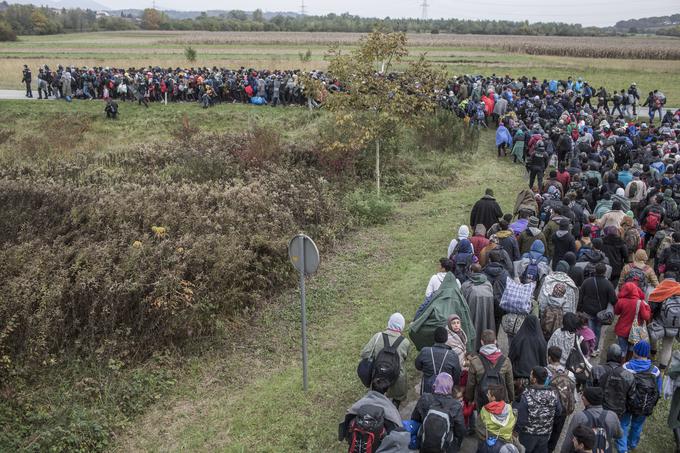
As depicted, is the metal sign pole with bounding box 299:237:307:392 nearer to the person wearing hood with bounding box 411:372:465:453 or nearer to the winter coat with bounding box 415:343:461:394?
the winter coat with bounding box 415:343:461:394

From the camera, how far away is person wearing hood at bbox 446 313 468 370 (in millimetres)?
7043

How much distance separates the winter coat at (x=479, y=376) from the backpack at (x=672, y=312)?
3.07 m

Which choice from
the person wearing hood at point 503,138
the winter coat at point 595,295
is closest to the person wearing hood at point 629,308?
the winter coat at point 595,295

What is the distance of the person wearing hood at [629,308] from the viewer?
319 inches

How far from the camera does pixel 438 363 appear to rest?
6.52 metres

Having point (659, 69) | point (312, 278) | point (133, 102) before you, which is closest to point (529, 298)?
point (312, 278)

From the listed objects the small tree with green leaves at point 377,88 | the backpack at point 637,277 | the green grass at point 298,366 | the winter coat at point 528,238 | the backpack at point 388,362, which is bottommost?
the green grass at point 298,366

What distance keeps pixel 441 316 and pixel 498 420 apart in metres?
1.94

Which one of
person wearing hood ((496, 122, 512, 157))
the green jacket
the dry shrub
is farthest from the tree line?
the green jacket

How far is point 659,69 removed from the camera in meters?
43.7

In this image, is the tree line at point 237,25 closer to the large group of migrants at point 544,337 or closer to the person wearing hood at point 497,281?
the large group of migrants at point 544,337

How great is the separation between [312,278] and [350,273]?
83cm

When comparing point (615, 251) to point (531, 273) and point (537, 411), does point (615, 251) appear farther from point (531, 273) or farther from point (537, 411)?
point (537, 411)

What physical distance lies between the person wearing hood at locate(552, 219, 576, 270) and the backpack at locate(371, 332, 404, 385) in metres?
4.36
